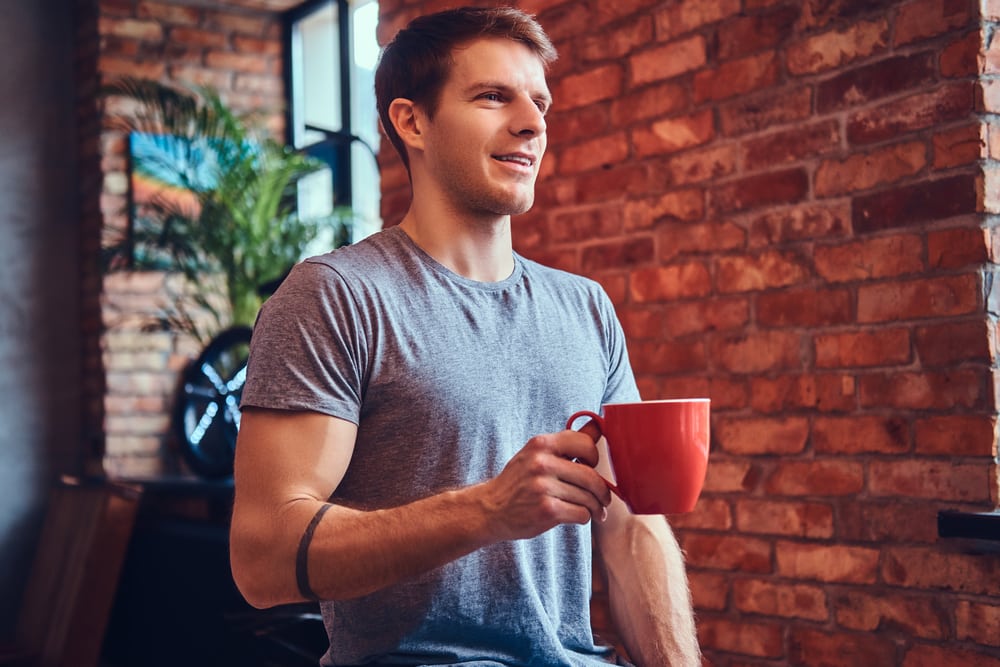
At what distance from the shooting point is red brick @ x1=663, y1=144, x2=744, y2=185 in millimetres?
2037

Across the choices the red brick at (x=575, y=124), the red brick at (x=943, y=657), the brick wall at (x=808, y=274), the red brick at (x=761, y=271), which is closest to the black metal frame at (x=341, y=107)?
the red brick at (x=575, y=124)

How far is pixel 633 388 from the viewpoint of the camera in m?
1.61

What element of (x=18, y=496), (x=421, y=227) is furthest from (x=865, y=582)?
(x=18, y=496)

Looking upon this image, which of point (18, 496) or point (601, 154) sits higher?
point (601, 154)

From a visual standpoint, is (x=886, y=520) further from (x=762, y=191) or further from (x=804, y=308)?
(x=762, y=191)

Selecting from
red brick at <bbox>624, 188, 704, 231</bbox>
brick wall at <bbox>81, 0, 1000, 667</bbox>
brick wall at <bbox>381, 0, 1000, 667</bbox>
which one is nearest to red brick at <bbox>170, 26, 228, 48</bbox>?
brick wall at <bbox>81, 0, 1000, 667</bbox>

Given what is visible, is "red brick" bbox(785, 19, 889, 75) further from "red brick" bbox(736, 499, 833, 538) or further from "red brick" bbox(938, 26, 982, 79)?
"red brick" bbox(736, 499, 833, 538)

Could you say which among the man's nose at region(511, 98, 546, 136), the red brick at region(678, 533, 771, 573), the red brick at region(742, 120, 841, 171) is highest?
the red brick at region(742, 120, 841, 171)

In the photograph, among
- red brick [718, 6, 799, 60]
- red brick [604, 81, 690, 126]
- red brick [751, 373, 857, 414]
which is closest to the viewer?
red brick [751, 373, 857, 414]

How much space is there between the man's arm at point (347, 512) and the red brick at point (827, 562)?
2.97 ft

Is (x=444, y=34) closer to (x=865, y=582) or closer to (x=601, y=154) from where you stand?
(x=601, y=154)

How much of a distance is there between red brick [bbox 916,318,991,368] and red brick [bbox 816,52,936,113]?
40cm

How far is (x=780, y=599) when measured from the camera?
1.93m

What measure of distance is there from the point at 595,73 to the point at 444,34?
92 cm
